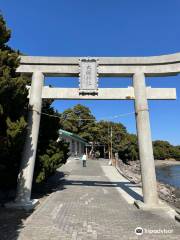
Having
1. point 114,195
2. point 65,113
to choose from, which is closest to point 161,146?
point 65,113

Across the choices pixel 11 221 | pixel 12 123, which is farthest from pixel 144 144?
pixel 11 221

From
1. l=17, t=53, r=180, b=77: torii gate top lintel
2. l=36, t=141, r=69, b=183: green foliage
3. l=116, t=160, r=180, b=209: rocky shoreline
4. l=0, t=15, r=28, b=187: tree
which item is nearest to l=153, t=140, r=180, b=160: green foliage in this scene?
l=116, t=160, r=180, b=209: rocky shoreline

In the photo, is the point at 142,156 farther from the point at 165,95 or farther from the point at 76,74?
the point at 76,74

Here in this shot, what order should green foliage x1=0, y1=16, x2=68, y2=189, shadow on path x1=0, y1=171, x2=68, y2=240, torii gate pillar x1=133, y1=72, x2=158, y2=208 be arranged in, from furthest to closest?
1. torii gate pillar x1=133, y1=72, x2=158, y2=208
2. green foliage x1=0, y1=16, x2=68, y2=189
3. shadow on path x1=0, y1=171, x2=68, y2=240

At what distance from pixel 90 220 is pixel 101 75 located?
22.6 ft

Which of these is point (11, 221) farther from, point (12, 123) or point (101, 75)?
point (101, 75)

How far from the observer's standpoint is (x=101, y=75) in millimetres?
13352

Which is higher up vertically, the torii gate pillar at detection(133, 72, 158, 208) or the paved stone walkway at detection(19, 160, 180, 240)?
the torii gate pillar at detection(133, 72, 158, 208)

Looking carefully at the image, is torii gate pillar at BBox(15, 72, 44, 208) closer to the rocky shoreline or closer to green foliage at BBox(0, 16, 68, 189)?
green foliage at BBox(0, 16, 68, 189)

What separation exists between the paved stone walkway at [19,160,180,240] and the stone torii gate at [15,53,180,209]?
2.42 m

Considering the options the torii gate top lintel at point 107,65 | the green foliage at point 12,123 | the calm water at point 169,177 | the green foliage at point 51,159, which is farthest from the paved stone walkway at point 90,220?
the calm water at point 169,177

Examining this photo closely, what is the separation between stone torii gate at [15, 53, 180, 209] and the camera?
12395mm

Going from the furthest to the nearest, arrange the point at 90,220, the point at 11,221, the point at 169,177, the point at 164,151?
1. the point at 164,151
2. the point at 169,177
3. the point at 90,220
4. the point at 11,221

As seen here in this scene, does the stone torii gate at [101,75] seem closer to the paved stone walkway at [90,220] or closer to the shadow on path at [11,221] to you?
the paved stone walkway at [90,220]
